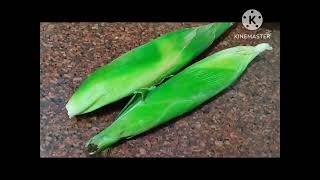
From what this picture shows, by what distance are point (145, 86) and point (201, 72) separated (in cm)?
22

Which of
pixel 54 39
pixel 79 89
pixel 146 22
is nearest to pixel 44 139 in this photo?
pixel 79 89

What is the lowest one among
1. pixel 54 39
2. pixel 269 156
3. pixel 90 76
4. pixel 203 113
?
pixel 269 156

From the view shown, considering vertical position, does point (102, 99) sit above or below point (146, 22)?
below

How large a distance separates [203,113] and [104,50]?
438 millimetres

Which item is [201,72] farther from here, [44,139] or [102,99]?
[44,139]

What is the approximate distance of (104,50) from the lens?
7.51 ft
